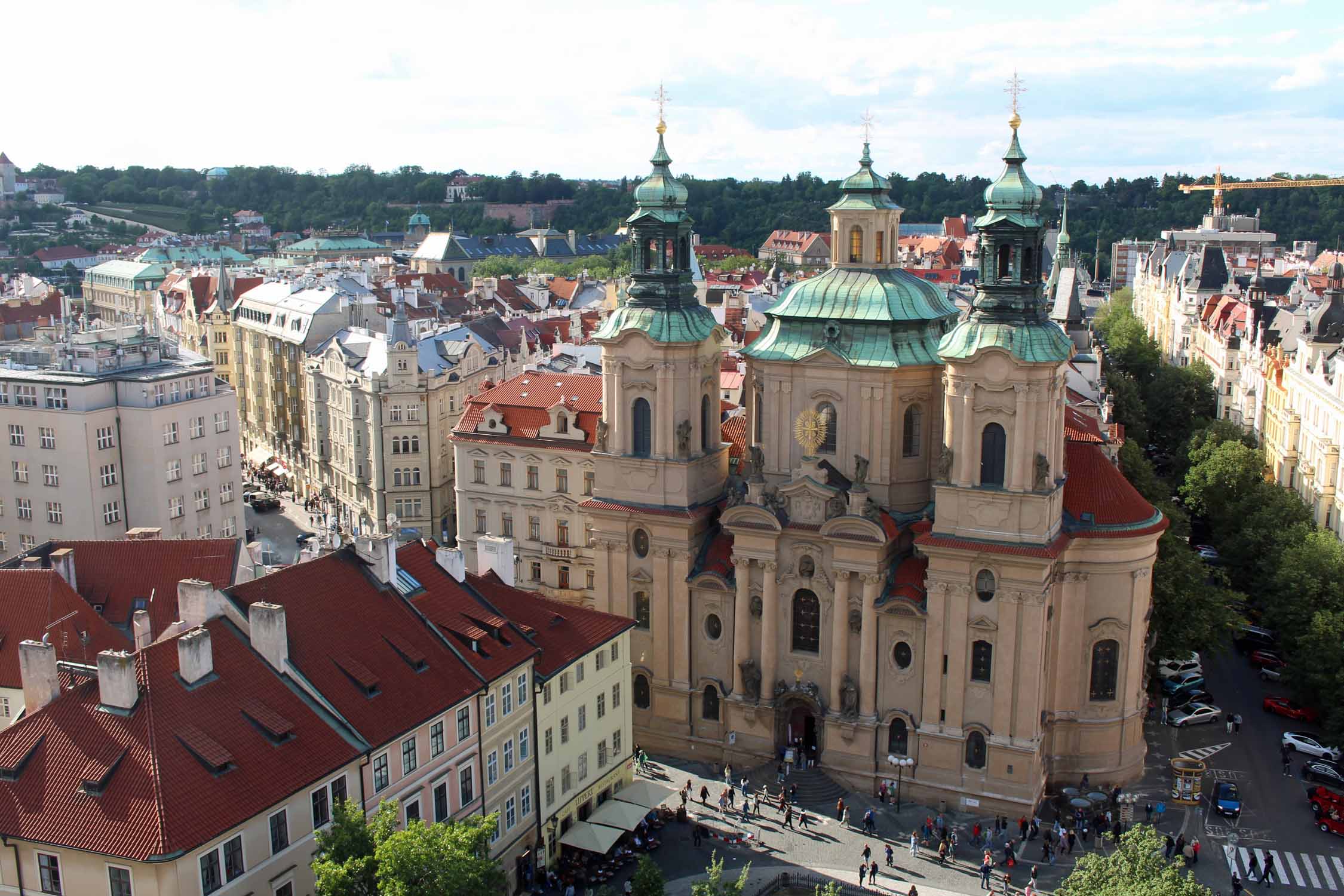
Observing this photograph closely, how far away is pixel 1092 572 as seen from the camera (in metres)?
62.4

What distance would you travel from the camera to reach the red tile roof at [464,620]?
53.2 meters

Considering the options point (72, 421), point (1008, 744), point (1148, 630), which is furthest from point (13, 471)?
point (1148, 630)

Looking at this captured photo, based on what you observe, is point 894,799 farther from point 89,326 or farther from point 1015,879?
point 89,326

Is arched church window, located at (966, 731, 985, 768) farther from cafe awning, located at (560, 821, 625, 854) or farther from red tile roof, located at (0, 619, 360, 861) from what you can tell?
red tile roof, located at (0, 619, 360, 861)

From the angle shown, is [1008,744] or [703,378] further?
[703,378]

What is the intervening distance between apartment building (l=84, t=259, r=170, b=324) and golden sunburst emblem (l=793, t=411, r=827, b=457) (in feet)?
427

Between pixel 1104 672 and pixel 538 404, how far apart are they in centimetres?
3847

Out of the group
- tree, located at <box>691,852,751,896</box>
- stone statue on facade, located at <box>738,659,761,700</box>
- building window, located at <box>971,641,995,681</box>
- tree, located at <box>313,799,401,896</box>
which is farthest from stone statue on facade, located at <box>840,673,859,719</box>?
tree, located at <box>313,799,401,896</box>

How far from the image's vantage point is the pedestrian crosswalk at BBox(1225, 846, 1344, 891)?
55781 mm

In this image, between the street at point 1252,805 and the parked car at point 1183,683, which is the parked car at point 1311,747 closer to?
the street at point 1252,805

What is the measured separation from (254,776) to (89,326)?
75.8m

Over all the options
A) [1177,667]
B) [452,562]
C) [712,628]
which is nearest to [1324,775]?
[1177,667]

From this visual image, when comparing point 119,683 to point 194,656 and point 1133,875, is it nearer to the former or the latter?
point 194,656

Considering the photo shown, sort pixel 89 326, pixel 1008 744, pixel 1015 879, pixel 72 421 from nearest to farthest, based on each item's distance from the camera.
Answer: pixel 1015 879
pixel 1008 744
pixel 72 421
pixel 89 326
